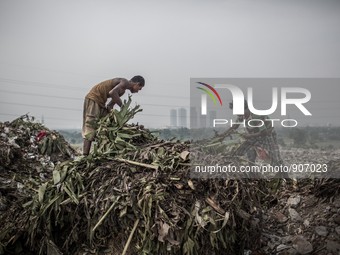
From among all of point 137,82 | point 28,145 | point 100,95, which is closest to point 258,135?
point 137,82

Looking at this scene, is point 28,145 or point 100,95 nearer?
point 100,95

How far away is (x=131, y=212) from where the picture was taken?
9.09 ft

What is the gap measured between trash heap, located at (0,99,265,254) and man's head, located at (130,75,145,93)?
1.56 meters

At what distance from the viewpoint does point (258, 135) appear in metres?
5.23

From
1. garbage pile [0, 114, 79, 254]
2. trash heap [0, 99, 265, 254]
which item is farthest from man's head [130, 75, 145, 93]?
garbage pile [0, 114, 79, 254]

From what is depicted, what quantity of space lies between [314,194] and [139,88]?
3.13 meters

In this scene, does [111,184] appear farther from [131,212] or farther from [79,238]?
[79,238]

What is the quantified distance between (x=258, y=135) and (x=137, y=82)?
253 centimetres

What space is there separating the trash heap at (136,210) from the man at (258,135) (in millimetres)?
2090

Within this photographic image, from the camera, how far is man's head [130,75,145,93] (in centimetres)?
463

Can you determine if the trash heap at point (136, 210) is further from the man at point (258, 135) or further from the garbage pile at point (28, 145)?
the garbage pile at point (28, 145)

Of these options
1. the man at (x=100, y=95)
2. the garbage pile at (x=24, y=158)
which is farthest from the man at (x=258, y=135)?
the garbage pile at (x=24, y=158)

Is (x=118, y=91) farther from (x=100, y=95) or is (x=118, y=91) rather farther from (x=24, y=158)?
(x=24, y=158)

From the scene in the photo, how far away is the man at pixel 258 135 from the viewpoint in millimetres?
5172
